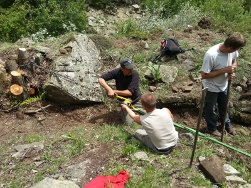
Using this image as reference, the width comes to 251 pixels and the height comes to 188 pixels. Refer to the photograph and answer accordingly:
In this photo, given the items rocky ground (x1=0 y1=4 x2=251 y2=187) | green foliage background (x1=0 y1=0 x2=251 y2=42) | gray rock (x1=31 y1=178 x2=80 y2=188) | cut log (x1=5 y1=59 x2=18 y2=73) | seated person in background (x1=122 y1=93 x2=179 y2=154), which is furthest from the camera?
green foliage background (x1=0 y1=0 x2=251 y2=42)

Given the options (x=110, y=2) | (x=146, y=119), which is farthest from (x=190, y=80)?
(x=110, y=2)

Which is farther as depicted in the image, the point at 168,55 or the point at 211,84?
the point at 168,55

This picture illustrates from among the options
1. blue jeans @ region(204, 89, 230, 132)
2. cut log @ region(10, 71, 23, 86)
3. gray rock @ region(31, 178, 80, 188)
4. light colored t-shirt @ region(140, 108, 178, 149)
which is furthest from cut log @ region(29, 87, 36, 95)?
blue jeans @ region(204, 89, 230, 132)

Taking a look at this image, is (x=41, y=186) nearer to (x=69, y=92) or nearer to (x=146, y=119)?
(x=146, y=119)

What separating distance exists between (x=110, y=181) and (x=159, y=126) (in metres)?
0.99

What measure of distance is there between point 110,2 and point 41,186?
45.8 feet

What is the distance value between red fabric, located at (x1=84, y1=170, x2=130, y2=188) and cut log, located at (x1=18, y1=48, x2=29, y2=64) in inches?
147

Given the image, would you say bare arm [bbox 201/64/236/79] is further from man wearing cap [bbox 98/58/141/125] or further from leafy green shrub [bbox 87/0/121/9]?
leafy green shrub [bbox 87/0/121/9]

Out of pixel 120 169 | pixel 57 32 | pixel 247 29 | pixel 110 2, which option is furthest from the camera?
pixel 110 2

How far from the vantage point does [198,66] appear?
7047 millimetres

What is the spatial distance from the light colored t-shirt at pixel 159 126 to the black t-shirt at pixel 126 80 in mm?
1153

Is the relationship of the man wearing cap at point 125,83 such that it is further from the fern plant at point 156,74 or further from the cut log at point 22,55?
the cut log at point 22,55

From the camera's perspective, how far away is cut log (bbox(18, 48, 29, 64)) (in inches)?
248

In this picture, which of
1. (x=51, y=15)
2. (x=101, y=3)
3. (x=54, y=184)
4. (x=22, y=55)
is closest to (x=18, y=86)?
(x=22, y=55)
